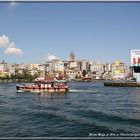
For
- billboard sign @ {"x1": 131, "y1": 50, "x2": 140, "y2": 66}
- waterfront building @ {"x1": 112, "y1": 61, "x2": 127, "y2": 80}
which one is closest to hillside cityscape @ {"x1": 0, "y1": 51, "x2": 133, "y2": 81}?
waterfront building @ {"x1": 112, "y1": 61, "x2": 127, "y2": 80}

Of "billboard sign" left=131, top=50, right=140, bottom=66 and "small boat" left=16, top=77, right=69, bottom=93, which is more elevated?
"billboard sign" left=131, top=50, right=140, bottom=66

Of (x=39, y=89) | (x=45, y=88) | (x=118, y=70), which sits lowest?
(x=39, y=89)

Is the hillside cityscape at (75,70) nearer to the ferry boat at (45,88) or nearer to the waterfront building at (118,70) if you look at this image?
the waterfront building at (118,70)

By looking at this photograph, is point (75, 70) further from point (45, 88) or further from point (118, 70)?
point (45, 88)

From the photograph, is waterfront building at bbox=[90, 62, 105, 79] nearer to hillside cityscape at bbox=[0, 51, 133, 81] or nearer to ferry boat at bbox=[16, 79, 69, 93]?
hillside cityscape at bbox=[0, 51, 133, 81]

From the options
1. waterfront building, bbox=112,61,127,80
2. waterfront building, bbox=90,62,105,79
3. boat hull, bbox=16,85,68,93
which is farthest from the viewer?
waterfront building, bbox=90,62,105,79

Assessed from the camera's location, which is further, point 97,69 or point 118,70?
point 97,69

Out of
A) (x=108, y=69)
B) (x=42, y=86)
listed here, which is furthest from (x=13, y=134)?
(x=108, y=69)

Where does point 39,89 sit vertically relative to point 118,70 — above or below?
below

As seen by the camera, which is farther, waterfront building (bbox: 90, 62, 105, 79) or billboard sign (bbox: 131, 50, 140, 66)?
waterfront building (bbox: 90, 62, 105, 79)

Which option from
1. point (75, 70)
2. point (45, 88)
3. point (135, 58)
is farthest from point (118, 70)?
point (45, 88)

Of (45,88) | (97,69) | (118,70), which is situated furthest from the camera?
(97,69)

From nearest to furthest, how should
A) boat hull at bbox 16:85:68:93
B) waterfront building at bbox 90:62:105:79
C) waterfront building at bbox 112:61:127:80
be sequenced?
boat hull at bbox 16:85:68:93 → waterfront building at bbox 112:61:127:80 → waterfront building at bbox 90:62:105:79

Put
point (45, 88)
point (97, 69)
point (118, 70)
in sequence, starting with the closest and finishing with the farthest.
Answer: point (45, 88)
point (118, 70)
point (97, 69)
